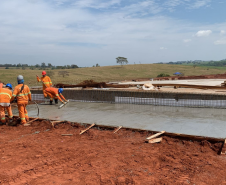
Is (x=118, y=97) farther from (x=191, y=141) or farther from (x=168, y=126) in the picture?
(x=191, y=141)

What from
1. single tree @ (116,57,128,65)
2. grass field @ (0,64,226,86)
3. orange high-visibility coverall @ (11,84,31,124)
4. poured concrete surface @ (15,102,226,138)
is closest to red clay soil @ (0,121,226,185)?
poured concrete surface @ (15,102,226,138)

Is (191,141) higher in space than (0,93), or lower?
lower

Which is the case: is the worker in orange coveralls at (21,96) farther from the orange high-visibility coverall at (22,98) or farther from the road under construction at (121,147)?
the road under construction at (121,147)

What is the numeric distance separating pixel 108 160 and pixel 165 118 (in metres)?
2.86

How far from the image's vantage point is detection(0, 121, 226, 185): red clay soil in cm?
→ 302

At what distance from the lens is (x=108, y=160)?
11.9ft

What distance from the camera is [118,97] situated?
901 centimetres

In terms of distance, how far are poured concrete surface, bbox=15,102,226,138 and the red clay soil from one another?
0.53 m

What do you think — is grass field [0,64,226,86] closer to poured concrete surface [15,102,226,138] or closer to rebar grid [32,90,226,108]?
rebar grid [32,90,226,108]

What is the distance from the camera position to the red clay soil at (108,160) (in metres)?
3.02

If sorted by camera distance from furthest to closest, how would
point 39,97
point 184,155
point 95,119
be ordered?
point 39,97, point 95,119, point 184,155

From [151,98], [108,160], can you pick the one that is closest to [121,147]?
[108,160]

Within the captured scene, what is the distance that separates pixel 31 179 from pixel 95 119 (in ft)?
10.7

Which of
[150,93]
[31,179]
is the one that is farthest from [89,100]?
[31,179]
